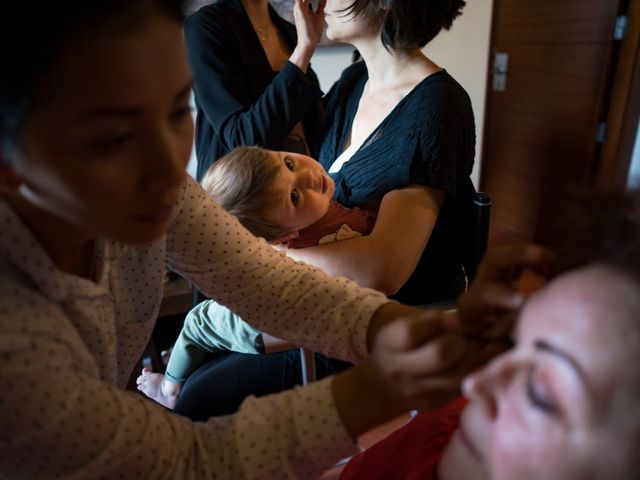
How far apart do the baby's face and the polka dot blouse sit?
16.8 inches

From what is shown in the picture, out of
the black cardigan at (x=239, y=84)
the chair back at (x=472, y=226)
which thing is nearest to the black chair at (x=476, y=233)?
the chair back at (x=472, y=226)

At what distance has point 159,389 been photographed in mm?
1192

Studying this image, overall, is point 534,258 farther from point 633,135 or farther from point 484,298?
point 633,135

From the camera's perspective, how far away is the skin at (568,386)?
416mm

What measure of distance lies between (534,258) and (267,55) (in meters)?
1.07

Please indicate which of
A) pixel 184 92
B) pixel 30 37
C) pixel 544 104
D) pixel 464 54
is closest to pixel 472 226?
pixel 184 92

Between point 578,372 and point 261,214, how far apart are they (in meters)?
0.81

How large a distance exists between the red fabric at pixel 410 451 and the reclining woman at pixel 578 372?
0.54ft

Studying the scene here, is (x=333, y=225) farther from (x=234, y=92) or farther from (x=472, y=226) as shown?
(x=234, y=92)

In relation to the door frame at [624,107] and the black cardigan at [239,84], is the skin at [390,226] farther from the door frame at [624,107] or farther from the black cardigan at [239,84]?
the door frame at [624,107]

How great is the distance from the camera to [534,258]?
0.54 meters

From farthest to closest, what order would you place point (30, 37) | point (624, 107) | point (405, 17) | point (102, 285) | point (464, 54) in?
point (464, 54)
point (624, 107)
point (405, 17)
point (102, 285)
point (30, 37)

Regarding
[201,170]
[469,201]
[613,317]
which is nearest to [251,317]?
[613,317]

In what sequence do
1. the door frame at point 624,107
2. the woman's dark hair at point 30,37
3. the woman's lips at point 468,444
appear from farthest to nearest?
1. the door frame at point 624,107
2. the woman's lips at point 468,444
3. the woman's dark hair at point 30,37
